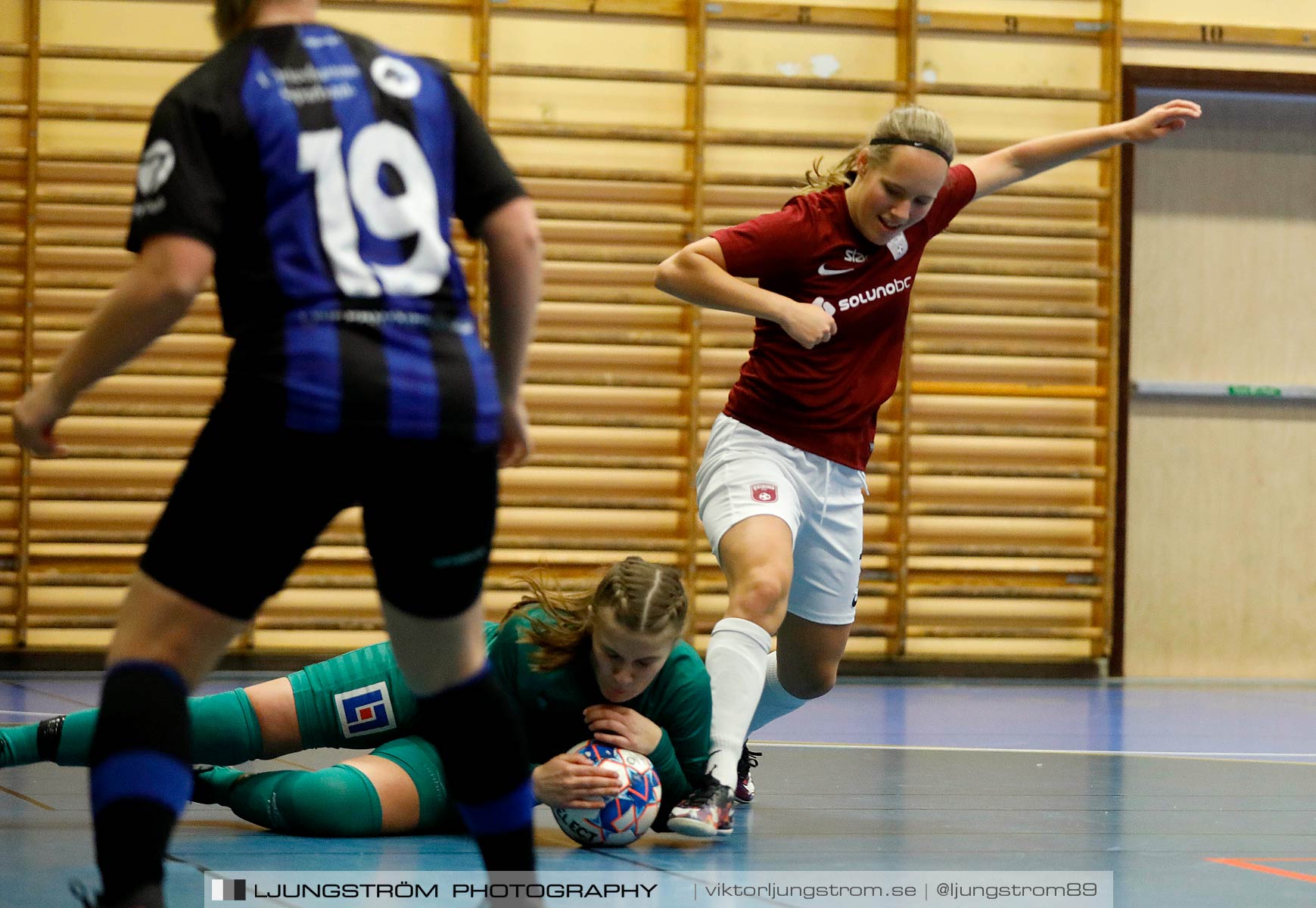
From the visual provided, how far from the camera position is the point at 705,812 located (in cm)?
316

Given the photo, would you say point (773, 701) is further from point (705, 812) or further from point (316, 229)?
point (316, 229)

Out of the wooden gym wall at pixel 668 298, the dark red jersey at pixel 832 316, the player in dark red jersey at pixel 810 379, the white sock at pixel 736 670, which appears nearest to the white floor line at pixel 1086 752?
the player in dark red jersey at pixel 810 379

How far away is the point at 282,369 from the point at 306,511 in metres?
0.18

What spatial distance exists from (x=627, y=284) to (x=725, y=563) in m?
4.78

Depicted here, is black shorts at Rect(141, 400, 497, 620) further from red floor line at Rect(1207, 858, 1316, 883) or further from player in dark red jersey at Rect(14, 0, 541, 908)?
red floor line at Rect(1207, 858, 1316, 883)

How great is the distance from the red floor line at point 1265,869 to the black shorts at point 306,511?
1800 mm

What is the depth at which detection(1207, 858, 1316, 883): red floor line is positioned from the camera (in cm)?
292

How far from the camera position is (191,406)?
7.82 metres

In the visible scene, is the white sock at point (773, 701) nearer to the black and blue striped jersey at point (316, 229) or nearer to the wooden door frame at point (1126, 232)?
the black and blue striped jersey at point (316, 229)

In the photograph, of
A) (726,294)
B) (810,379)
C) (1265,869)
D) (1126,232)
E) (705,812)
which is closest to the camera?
(1265,869)

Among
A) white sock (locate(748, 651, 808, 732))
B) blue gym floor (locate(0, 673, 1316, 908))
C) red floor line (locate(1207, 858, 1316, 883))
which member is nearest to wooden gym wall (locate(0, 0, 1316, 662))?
blue gym floor (locate(0, 673, 1316, 908))

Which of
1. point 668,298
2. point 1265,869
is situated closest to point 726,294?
point 1265,869

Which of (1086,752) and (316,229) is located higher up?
(316,229)

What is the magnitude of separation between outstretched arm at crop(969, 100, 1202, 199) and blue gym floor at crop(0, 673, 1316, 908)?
61.1 inches
